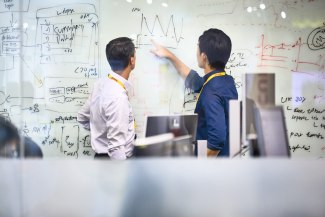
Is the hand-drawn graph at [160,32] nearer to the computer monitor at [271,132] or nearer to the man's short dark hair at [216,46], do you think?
the man's short dark hair at [216,46]

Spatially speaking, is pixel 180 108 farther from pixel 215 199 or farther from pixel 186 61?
pixel 215 199

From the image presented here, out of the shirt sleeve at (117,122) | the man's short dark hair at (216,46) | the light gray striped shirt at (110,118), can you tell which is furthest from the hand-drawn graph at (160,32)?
the shirt sleeve at (117,122)

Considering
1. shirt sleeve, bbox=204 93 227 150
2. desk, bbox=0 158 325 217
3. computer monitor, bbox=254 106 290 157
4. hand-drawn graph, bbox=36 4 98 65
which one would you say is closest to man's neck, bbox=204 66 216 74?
shirt sleeve, bbox=204 93 227 150

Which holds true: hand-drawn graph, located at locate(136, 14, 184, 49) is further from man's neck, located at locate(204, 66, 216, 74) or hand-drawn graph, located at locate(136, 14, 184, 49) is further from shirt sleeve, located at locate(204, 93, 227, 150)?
shirt sleeve, located at locate(204, 93, 227, 150)

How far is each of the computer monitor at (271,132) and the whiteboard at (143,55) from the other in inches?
Result: 10.3

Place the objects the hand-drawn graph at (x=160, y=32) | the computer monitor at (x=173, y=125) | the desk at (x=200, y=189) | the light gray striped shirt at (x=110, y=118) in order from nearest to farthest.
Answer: the desk at (x=200, y=189), the computer monitor at (x=173, y=125), the light gray striped shirt at (x=110, y=118), the hand-drawn graph at (x=160, y=32)

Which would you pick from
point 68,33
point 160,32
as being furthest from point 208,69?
point 68,33

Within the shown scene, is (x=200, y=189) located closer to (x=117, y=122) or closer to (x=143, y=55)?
(x=117, y=122)

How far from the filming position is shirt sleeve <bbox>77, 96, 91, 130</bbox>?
3.40 m

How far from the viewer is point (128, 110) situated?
3303 mm

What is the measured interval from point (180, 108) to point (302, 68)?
873mm

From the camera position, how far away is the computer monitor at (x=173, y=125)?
10.2ft

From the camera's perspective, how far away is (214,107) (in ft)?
10.6

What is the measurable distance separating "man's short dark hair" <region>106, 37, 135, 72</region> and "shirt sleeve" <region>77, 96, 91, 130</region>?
0.31 metres
